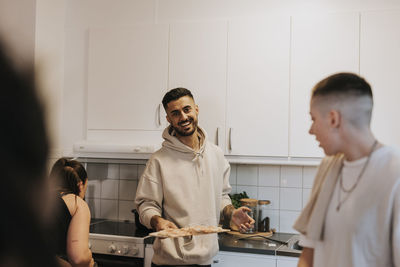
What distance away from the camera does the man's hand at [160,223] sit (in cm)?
250

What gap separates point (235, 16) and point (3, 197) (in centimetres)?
298

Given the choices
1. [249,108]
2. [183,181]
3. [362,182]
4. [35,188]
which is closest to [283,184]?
[249,108]

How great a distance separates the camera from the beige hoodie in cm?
264

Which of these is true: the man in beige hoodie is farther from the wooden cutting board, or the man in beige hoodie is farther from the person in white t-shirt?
the person in white t-shirt

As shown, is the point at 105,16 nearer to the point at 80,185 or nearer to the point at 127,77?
the point at 127,77

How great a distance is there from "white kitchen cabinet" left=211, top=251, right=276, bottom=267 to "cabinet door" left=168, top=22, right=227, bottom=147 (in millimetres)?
704

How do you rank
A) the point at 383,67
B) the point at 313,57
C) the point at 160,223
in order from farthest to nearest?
the point at 313,57 < the point at 383,67 < the point at 160,223

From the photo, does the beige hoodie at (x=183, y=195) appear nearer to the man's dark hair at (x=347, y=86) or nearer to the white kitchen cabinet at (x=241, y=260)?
the white kitchen cabinet at (x=241, y=260)

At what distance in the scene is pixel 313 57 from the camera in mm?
2887

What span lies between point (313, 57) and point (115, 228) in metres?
1.78

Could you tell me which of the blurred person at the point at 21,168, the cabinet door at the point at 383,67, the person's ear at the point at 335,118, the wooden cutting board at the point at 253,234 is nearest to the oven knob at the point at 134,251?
the wooden cutting board at the point at 253,234

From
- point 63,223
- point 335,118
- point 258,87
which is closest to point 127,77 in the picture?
point 258,87

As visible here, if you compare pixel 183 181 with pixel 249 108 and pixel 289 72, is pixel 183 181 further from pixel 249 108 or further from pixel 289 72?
pixel 289 72

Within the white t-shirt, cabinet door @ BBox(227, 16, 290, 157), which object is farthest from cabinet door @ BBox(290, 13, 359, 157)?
the white t-shirt
